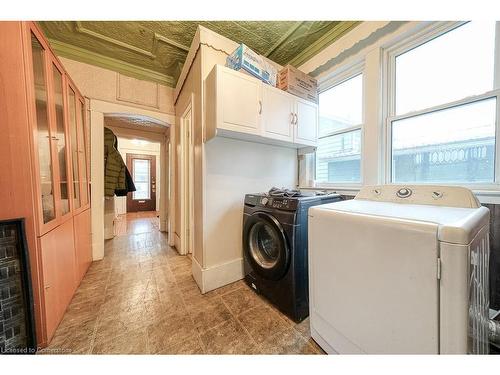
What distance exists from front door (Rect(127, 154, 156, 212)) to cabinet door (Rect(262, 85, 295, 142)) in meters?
5.87

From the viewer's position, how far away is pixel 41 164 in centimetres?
124

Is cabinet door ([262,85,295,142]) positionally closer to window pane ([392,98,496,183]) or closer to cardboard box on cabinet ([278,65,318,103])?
cardboard box on cabinet ([278,65,318,103])

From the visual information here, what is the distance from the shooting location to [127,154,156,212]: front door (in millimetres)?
6160

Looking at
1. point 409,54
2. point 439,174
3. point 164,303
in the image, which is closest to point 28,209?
point 164,303

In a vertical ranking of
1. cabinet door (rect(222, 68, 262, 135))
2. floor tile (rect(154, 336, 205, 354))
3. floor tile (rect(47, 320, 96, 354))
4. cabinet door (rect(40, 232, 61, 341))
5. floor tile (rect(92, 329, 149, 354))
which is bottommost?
floor tile (rect(154, 336, 205, 354))

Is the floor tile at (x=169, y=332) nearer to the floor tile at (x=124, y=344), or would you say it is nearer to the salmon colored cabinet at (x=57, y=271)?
the floor tile at (x=124, y=344)

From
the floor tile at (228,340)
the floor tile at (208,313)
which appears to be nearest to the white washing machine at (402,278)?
the floor tile at (228,340)

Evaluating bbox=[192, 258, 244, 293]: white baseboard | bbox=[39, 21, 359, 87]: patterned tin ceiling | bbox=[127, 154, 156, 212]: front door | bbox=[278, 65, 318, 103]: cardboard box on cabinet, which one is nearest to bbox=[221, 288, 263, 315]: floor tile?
bbox=[192, 258, 244, 293]: white baseboard

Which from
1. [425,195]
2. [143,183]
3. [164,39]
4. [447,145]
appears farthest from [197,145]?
[143,183]

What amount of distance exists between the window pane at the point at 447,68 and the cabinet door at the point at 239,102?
4.32 feet

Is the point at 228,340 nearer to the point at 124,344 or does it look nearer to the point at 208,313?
the point at 208,313

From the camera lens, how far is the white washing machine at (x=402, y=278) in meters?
0.62

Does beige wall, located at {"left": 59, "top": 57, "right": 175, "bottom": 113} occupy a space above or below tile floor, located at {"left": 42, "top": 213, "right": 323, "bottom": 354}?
above

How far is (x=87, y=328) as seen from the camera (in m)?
1.27
